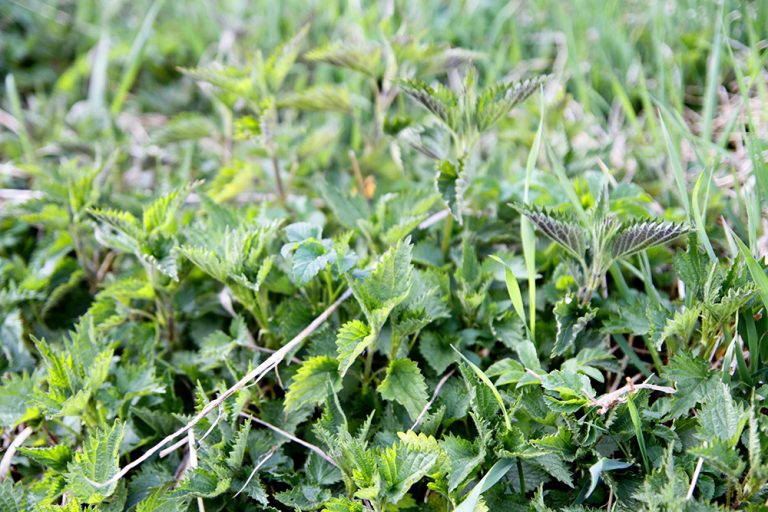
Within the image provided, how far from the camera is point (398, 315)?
54.0 inches

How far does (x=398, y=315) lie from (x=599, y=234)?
0.45 meters

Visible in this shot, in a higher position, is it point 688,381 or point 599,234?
point 599,234

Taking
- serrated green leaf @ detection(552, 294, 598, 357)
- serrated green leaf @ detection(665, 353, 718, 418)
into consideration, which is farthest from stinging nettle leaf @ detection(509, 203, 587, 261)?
serrated green leaf @ detection(665, 353, 718, 418)

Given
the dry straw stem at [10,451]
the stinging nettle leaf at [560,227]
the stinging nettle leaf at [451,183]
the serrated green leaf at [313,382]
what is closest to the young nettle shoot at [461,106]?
the stinging nettle leaf at [451,183]

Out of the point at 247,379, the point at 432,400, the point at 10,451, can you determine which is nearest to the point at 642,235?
the point at 432,400

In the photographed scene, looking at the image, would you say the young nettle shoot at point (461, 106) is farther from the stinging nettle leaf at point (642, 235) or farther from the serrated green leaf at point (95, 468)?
the serrated green leaf at point (95, 468)

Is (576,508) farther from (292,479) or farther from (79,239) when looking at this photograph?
(79,239)

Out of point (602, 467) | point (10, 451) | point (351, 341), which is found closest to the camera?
point (602, 467)

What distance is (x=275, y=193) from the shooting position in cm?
206

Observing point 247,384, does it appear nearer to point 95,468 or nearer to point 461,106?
point 95,468

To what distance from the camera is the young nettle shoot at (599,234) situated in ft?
4.15

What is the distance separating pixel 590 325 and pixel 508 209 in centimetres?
42

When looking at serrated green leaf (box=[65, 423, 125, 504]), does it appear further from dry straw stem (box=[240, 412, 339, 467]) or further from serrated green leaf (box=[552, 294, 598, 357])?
serrated green leaf (box=[552, 294, 598, 357])

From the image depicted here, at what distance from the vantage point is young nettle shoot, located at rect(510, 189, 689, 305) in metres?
1.27
